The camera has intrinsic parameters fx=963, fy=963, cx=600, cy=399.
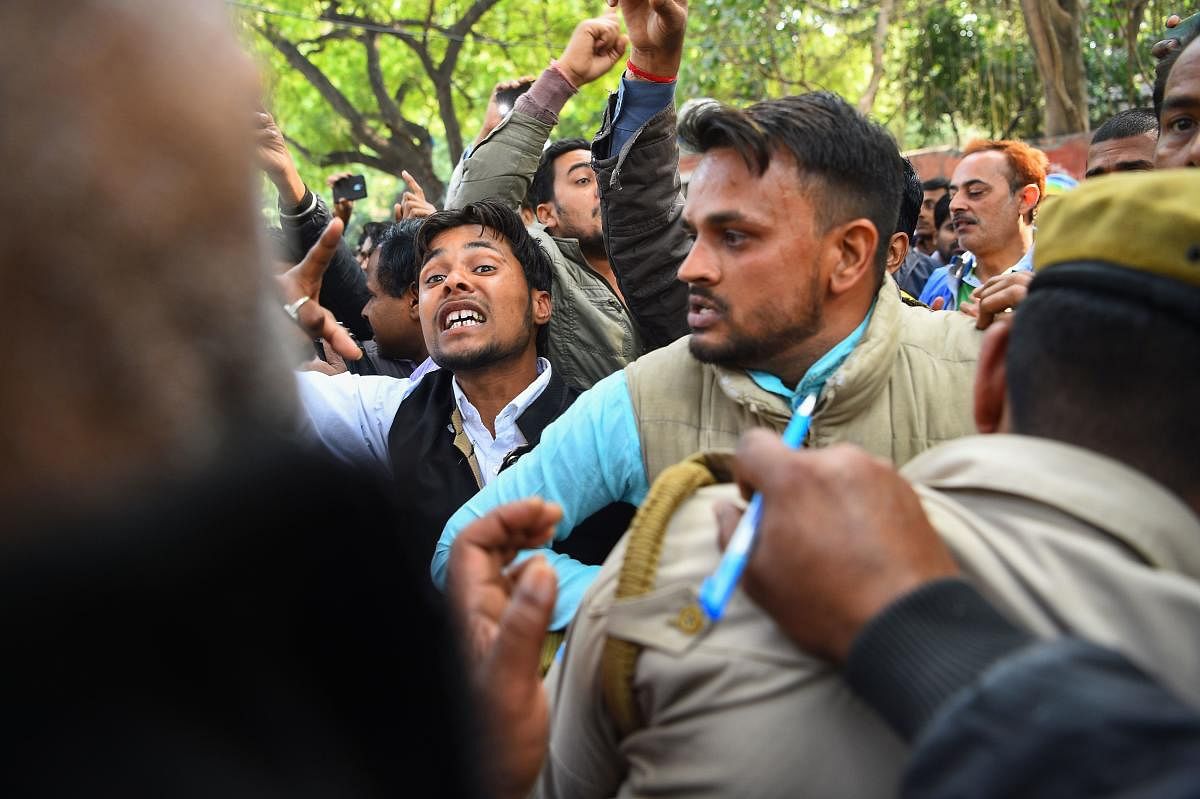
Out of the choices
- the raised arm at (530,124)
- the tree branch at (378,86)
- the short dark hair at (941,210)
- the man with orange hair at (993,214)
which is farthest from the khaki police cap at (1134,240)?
the tree branch at (378,86)

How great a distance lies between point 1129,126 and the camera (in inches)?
174

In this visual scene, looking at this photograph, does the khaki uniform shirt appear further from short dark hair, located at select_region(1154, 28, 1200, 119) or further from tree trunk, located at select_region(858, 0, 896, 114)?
tree trunk, located at select_region(858, 0, 896, 114)

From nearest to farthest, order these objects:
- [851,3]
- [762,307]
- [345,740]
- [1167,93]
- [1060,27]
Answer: [345,740], [762,307], [1167,93], [1060,27], [851,3]

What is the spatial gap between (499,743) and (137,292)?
63cm

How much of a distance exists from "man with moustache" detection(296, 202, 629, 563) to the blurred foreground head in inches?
75.7

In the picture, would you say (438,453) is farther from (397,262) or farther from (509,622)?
(509,622)

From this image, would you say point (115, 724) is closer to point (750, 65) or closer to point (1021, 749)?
point (1021, 749)

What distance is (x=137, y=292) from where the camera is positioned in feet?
1.97

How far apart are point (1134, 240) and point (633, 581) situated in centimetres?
66

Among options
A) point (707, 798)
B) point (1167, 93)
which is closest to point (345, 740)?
point (707, 798)

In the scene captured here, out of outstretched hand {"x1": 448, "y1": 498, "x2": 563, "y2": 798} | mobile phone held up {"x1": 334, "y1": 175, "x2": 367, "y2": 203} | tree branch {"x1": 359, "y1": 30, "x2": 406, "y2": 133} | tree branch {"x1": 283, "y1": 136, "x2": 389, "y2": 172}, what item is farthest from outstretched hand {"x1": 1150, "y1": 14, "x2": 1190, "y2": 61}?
tree branch {"x1": 283, "y1": 136, "x2": 389, "y2": 172}

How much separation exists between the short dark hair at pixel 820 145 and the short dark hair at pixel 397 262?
7.20 ft

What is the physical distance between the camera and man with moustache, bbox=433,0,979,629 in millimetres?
2102

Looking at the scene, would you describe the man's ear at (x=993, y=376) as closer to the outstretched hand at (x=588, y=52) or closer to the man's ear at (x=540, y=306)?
the man's ear at (x=540, y=306)
